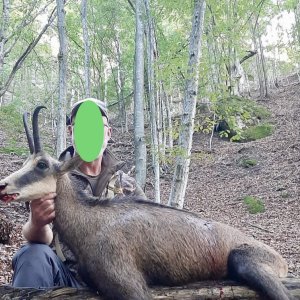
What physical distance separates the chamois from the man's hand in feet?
0.21

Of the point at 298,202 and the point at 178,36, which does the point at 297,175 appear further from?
the point at 178,36

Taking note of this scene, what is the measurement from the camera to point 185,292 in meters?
3.79

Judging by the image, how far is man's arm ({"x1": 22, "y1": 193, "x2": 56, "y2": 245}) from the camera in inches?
151

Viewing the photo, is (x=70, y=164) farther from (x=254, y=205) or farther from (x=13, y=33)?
(x=254, y=205)

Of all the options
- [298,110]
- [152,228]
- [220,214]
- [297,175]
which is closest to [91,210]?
[152,228]

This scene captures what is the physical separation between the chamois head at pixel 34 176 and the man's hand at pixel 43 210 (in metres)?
0.09

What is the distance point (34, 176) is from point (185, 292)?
1562 millimetres

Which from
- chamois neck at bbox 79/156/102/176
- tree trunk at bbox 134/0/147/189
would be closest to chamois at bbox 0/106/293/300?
chamois neck at bbox 79/156/102/176

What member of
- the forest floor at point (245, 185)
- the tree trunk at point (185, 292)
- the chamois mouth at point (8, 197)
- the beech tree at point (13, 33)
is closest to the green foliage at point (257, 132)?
the forest floor at point (245, 185)

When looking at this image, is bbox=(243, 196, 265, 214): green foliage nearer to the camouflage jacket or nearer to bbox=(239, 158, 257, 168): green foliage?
bbox=(239, 158, 257, 168): green foliage

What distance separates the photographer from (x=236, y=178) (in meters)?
18.8

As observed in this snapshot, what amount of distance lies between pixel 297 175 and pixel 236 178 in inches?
110

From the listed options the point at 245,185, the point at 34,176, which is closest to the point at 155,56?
the point at 245,185

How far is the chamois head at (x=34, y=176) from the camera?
349 cm
